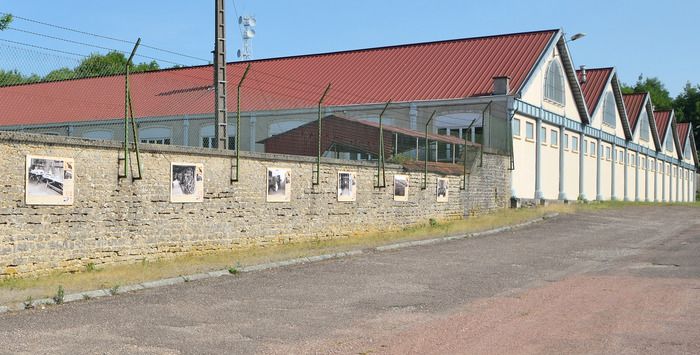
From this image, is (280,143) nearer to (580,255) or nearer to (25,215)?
(580,255)

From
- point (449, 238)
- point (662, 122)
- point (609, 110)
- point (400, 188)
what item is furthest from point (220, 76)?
point (662, 122)

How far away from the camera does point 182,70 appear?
159ft

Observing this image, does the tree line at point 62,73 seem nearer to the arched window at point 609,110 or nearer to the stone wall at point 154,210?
the stone wall at point 154,210

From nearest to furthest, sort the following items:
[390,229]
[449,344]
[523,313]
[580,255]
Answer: [449,344] → [523,313] → [580,255] → [390,229]

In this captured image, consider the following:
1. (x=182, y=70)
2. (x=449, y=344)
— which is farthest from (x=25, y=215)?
(x=182, y=70)

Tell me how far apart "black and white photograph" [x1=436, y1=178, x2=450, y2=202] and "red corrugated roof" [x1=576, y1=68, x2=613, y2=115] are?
24.3 meters

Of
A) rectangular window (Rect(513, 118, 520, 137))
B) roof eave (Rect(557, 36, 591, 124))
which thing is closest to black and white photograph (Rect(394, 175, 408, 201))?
rectangular window (Rect(513, 118, 520, 137))

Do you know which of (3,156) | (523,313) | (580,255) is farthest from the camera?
(580,255)

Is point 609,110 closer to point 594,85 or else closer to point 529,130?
point 594,85

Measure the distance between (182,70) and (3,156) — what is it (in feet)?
123

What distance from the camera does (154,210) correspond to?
14633mm

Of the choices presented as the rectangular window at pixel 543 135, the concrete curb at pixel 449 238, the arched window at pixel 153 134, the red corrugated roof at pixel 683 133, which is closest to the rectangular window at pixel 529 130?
the rectangular window at pixel 543 135

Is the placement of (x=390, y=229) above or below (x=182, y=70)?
below

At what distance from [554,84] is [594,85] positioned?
10270 millimetres
